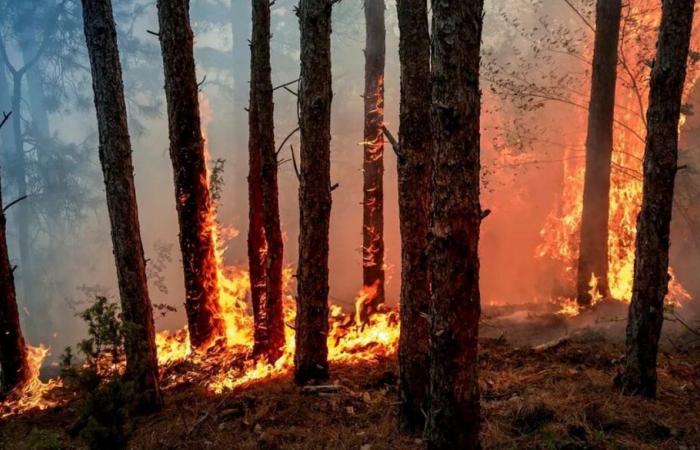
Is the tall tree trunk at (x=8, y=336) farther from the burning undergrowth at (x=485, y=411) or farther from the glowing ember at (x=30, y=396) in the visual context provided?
the burning undergrowth at (x=485, y=411)

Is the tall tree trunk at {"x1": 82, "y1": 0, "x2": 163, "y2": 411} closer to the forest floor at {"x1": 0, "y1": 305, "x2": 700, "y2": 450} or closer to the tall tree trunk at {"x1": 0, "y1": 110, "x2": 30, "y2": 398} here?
the forest floor at {"x1": 0, "y1": 305, "x2": 700, "y2": 450}

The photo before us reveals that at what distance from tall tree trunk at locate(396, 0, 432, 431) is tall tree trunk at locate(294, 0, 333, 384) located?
1.77m

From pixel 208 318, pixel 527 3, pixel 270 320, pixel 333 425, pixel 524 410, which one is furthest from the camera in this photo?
pixel 527 3

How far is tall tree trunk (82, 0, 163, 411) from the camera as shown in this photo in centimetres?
645

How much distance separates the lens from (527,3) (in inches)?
1200

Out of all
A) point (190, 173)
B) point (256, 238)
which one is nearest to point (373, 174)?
point (256, 238)

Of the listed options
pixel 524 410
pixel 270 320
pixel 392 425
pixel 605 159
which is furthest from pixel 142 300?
pixel 605 159

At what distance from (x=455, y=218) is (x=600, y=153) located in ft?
29.5

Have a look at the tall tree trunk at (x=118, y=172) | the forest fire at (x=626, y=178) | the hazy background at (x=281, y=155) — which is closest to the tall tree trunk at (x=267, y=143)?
the tall tree trunk at (x=118, y=172)

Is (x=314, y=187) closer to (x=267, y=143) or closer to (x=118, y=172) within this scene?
(x=267, y=143)

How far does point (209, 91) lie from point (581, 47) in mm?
38498

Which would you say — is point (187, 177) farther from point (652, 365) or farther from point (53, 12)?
point (53, 12)

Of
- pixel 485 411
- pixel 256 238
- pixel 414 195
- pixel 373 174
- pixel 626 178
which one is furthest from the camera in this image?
pixel 626 178

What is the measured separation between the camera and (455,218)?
372 centimetres
